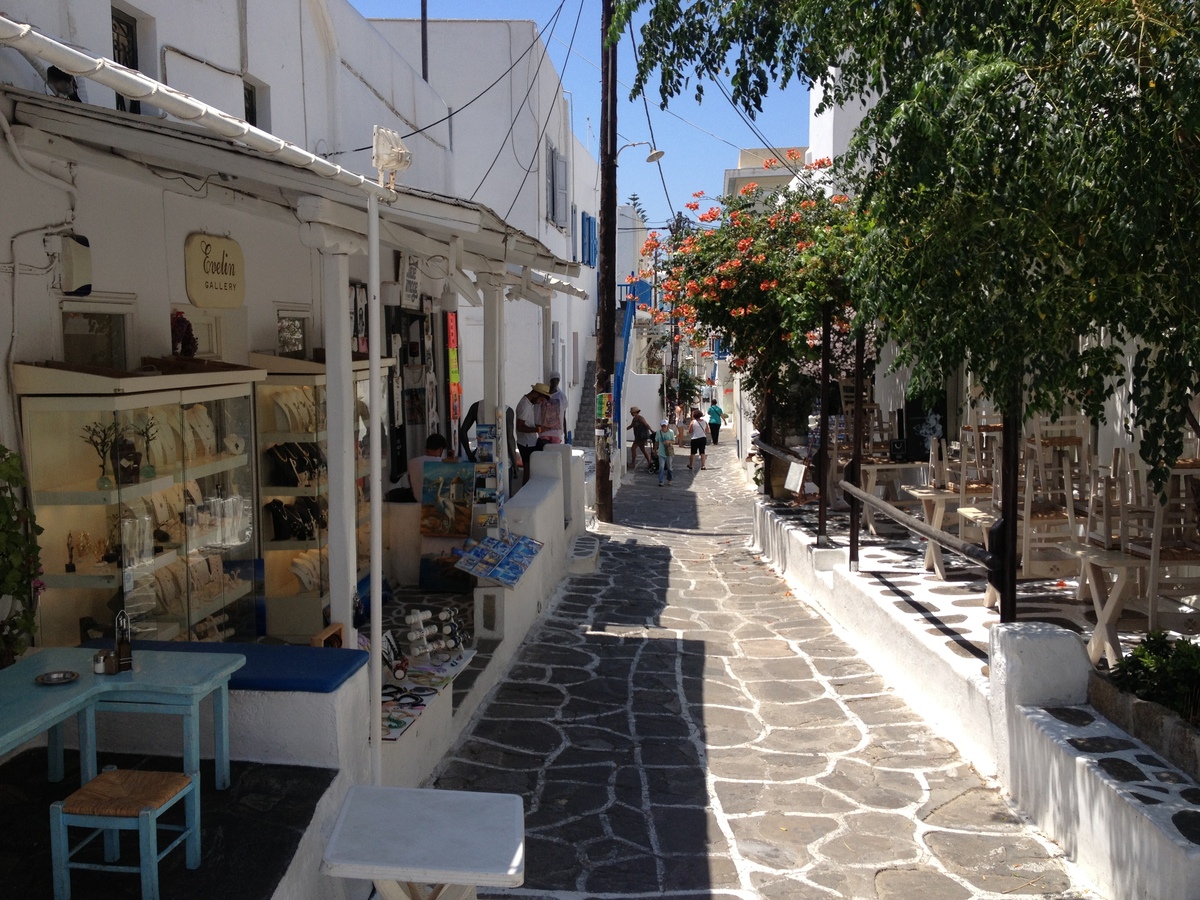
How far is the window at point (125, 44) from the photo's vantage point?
6285 millimetres

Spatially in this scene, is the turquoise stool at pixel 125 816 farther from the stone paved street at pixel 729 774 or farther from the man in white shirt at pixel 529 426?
the man in white shirt at pixel 529 426

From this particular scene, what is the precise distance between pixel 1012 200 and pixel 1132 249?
0.54 meters

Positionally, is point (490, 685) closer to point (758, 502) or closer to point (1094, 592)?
point (1094, 592)

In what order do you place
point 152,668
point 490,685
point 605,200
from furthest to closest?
point 605,200, point 490,685, point 152,668

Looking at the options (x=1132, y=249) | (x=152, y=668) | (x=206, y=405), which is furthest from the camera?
(x=206, y=405)

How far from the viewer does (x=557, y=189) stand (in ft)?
78.5

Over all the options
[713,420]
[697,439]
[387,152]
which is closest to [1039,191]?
[387,152]

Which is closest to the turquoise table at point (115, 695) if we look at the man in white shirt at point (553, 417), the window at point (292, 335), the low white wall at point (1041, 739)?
the low white wall at point (1041, 739)

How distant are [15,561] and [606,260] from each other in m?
12.3

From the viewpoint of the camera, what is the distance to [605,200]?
16156mm

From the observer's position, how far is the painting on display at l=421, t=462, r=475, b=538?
934 cm

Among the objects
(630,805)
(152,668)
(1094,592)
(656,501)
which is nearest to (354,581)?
(152,668)

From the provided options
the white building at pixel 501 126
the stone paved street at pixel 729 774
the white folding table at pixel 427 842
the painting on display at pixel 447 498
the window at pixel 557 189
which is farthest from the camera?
the window at pixel 557 189

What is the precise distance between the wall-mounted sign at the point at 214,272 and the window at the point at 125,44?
0.83 meters
